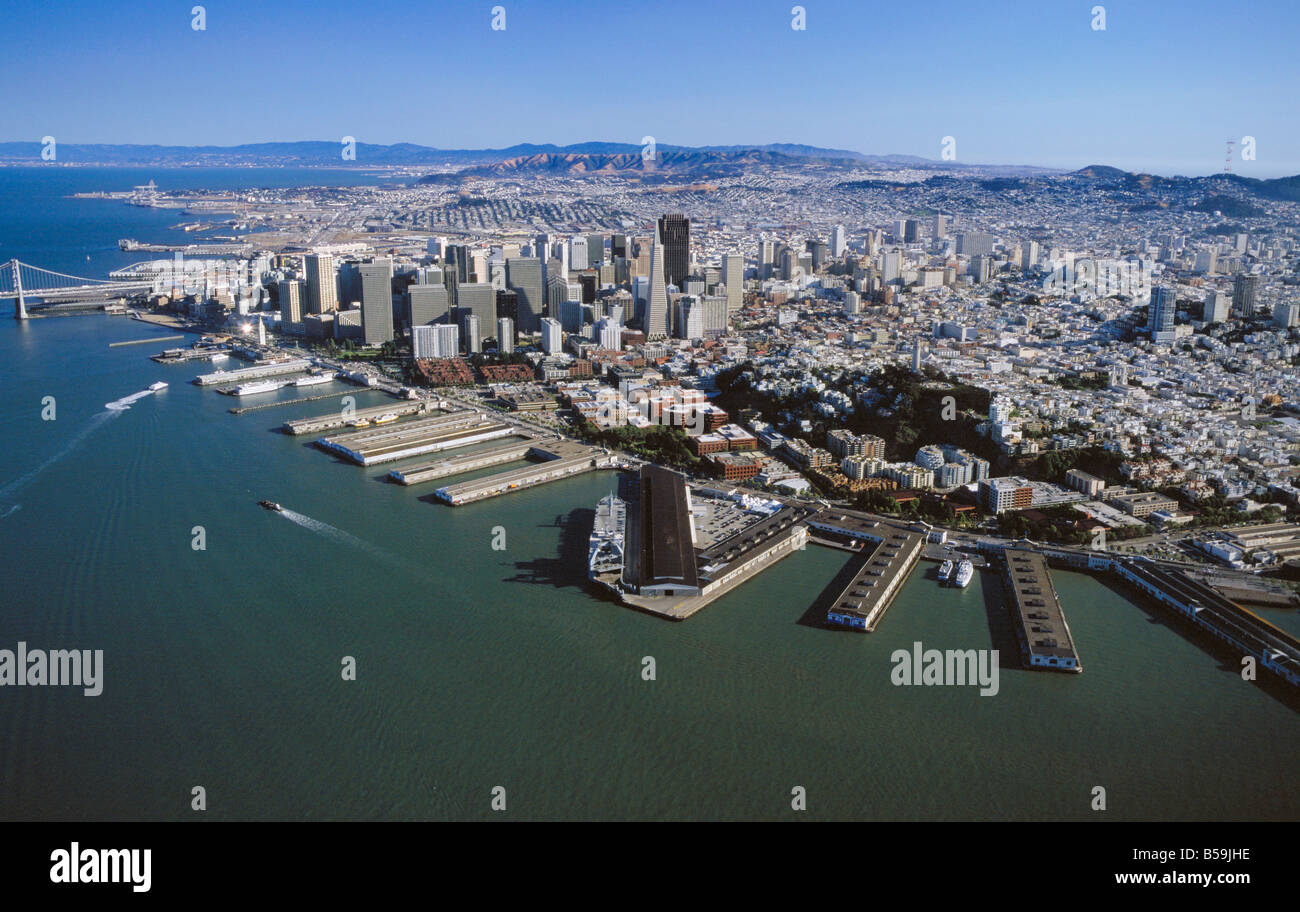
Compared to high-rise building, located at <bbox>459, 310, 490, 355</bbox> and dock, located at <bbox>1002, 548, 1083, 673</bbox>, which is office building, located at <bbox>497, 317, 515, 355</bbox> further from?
dock, located at <bbox>1002, 548, 1083, 673</bbox>

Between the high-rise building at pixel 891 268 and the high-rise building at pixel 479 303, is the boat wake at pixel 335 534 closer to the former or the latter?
the high-rise building at pixel 479 303

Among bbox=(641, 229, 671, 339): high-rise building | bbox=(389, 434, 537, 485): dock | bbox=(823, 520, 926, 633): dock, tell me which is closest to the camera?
bbox=(823, 520, 926, 633): dock

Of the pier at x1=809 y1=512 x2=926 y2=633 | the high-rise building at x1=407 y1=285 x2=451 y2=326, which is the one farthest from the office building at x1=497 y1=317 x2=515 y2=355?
the pier at x1=809 y1=512 x2=926 y2=633

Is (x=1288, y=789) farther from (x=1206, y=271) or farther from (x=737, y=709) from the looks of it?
(x=1206, y=271)

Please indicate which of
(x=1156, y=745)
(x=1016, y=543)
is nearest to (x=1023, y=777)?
(x=1156, y=745)

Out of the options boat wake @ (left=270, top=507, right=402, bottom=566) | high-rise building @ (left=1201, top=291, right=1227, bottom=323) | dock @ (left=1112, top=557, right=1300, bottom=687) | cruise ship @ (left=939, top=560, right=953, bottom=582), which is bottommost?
dock @ (left=1112, top=557, right=1300, bottom=687)

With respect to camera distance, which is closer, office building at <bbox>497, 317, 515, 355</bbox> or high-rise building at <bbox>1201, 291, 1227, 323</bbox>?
office building at <bbox>497, 317, 515, 355</bbox>
